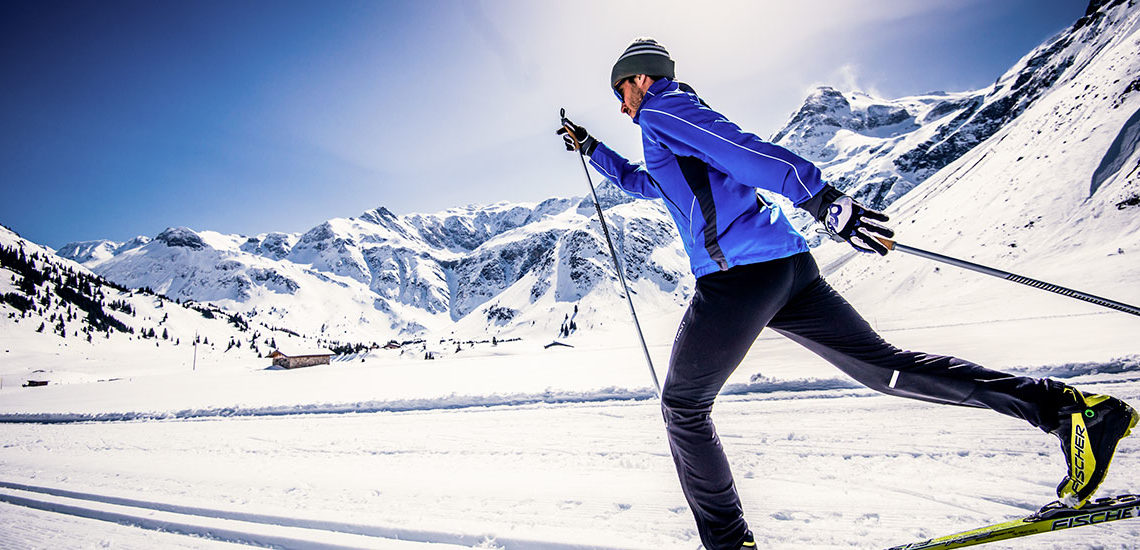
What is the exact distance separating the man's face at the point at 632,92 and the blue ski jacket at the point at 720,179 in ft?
0.46

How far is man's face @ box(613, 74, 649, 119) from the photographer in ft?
7.24

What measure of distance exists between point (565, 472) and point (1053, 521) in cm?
264

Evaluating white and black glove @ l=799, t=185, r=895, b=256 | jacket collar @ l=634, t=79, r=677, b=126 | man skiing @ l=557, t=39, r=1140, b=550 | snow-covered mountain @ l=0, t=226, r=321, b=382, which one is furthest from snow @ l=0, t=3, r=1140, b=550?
snow-covered mountain @ l=0, t=226, r=321, b=382

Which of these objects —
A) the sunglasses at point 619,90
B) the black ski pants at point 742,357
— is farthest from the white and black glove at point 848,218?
the sunglasses at point 619,90

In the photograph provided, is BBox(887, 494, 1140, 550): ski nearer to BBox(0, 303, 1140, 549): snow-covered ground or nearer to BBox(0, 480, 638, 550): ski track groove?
BBox(0, 303, 1140, 549): snow-covered ground

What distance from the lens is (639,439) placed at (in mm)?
4125

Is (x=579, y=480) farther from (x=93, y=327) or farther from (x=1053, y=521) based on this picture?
(x=93, y=327)

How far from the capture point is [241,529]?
9.46 ft

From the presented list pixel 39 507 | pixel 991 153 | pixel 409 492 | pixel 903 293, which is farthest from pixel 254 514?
pixel 991 153

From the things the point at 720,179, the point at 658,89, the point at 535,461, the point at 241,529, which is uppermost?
the point at 658,89

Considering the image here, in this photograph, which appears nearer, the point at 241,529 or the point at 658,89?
the point at 658,89

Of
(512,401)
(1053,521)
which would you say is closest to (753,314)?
(1053,521)

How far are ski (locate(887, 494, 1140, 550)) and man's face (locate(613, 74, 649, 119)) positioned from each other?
2.33m

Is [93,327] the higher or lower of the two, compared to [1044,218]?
lower
